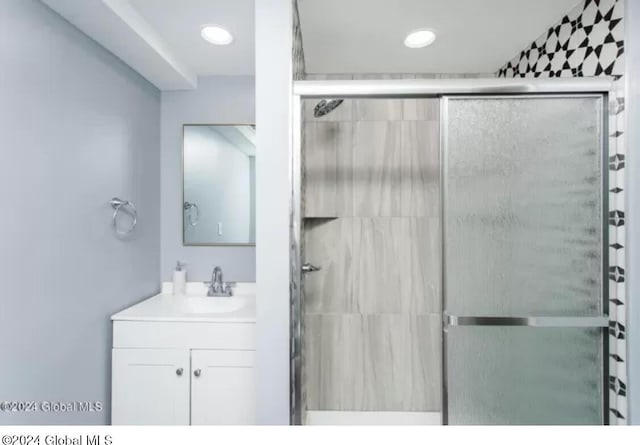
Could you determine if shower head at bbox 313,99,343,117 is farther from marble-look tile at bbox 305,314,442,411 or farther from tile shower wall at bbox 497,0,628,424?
marble-look tile at bbox 305,314,442,411

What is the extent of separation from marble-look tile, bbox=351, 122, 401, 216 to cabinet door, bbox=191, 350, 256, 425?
1135 millimetres

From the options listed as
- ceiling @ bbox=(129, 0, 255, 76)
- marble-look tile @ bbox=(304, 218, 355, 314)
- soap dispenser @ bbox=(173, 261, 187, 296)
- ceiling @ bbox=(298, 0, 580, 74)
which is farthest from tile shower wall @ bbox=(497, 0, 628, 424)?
soap dispenser @ bbox=(173, 261, 187, 296)

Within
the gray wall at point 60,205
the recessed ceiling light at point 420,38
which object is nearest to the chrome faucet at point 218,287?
the gray wall at point 60,205

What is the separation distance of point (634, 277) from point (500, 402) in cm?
70

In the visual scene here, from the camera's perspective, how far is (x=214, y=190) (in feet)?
6.70

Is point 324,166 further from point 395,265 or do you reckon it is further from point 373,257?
point 395,265

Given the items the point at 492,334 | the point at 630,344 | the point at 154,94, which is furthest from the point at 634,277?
the point at 154,94

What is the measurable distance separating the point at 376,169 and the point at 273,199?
3.52 feet

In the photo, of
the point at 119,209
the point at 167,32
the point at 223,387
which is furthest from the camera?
the point at 119,209

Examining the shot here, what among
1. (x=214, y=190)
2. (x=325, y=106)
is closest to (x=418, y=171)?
(x=325, y=106)

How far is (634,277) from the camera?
3.81ft

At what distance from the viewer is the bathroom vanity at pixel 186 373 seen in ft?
4.86

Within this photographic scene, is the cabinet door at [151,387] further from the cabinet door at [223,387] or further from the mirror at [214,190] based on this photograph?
the mirror at [214,190]
